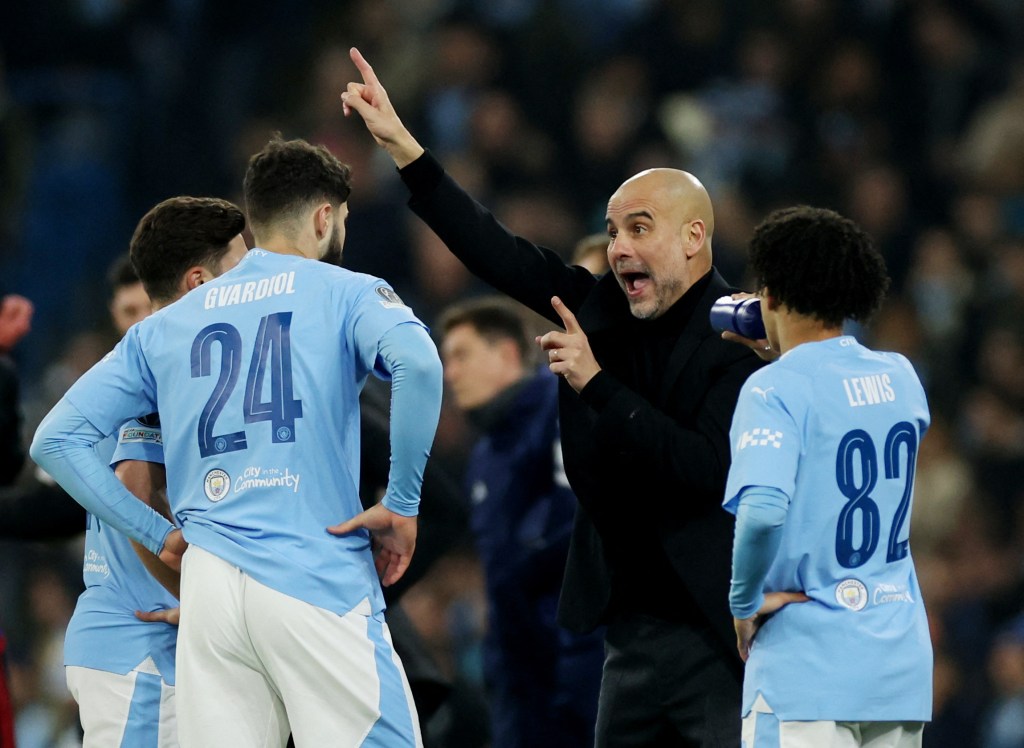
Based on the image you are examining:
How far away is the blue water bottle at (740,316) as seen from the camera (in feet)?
11.8

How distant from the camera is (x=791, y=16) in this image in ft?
32.2

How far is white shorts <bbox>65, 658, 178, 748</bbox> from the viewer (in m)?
3.76

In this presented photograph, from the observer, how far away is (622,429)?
3.73m

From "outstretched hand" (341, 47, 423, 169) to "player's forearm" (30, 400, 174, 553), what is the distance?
1.05 meters

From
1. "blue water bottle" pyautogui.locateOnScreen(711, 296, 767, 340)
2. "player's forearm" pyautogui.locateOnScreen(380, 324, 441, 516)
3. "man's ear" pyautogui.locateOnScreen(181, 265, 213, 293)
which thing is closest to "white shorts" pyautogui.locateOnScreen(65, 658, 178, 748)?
"player's forearm" pyautogui.locateOnScreen(380, 324, 441, 516)

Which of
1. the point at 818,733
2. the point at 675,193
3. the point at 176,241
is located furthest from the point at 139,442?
the point at 818,733

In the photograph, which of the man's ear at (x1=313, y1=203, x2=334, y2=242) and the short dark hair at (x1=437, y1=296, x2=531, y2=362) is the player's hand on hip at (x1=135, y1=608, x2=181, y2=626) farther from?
the short dark hair at (x1=437, y1=296, x2=531, y2=362)

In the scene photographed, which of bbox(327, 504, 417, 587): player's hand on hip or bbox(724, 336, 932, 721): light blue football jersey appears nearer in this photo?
bbox(724, 336, 932, 721): light blue football jersey

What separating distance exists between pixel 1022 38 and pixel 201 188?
17.3 ft

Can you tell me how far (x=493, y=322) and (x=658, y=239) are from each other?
2.05 m

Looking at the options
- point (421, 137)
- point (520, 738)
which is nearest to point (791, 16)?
point (421, 137)

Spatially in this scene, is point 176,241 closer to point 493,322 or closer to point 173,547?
point 173,547

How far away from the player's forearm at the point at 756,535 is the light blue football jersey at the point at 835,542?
1.9 inches

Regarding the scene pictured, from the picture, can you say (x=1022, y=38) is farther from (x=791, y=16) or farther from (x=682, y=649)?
(x=682, y=649)
